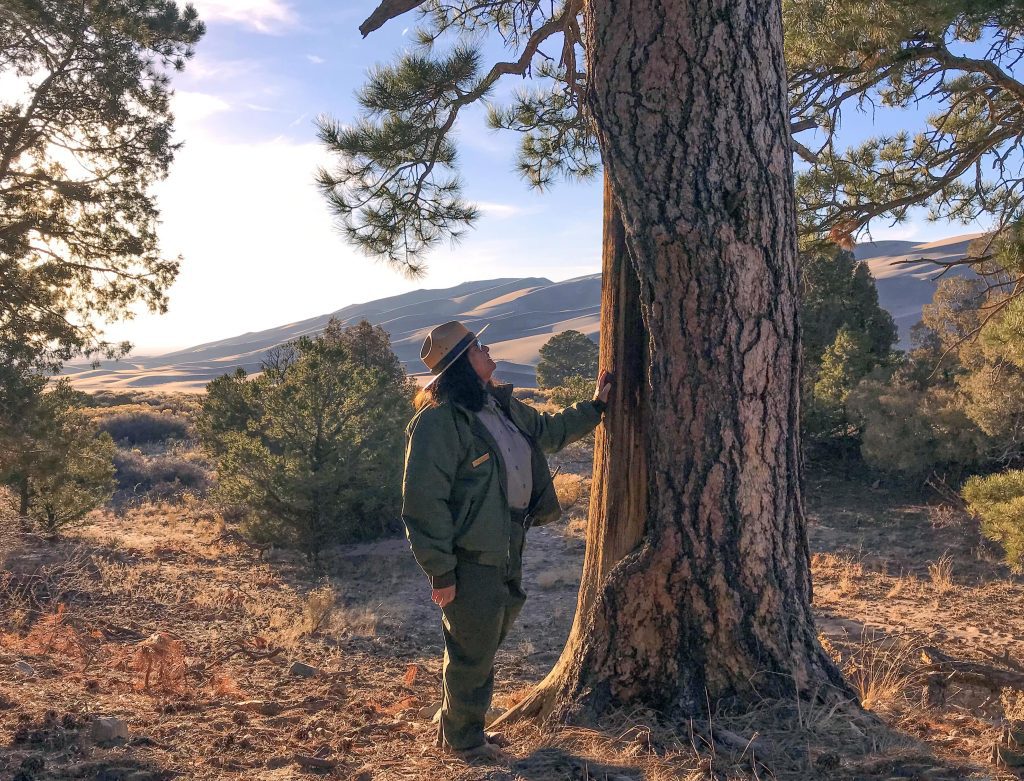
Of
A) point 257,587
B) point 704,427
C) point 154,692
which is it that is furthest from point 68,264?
point 704,427

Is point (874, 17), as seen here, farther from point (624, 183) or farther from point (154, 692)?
Result: point (154, 692)

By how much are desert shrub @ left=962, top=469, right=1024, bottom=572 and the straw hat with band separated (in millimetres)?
5132

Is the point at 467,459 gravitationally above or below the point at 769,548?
above

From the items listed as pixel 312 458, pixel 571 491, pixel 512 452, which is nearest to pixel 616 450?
pixel 512 452

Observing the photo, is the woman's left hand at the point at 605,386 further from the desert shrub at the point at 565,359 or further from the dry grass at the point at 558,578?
the desert shrub at the point at 565,359

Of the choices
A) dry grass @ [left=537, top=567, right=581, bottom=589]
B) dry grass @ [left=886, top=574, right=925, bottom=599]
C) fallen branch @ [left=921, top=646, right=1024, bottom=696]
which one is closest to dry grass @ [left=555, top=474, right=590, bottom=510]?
dry grass @ [left=537, top=567, right=581, bottom=589]

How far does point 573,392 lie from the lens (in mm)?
17828

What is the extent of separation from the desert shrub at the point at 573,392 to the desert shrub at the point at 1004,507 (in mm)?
9943

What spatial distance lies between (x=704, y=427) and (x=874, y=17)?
178 inches

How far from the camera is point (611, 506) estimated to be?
3758 millimetres

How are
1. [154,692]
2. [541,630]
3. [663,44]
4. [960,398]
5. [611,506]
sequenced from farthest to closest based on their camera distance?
[960,398] → [541,630] → [154,692] → [611,506] → [663,44]

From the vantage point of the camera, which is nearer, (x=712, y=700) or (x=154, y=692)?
(x=712, y=700)

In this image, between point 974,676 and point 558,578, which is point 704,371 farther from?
point 558,578

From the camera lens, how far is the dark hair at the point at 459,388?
3541 millimetres
